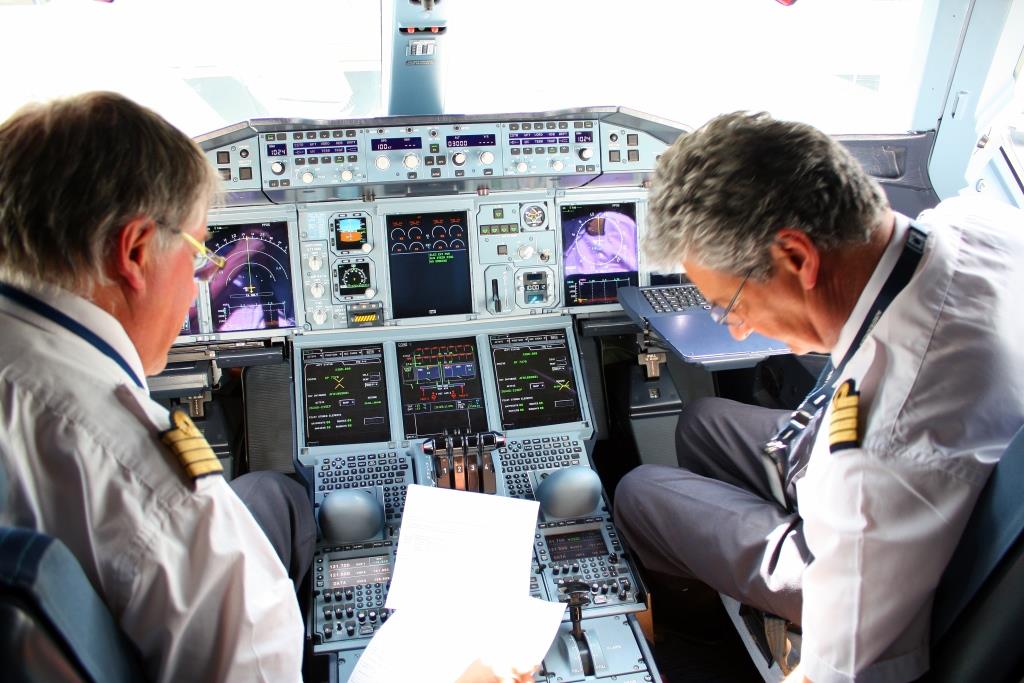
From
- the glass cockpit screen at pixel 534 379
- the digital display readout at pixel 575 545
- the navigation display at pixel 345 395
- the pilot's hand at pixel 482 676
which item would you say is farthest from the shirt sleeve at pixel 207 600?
the glass cockpit screen at pixel 534 379

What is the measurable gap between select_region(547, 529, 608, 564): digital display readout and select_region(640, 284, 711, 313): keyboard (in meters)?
0.86

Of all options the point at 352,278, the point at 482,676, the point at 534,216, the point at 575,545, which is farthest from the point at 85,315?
the point at 534,216

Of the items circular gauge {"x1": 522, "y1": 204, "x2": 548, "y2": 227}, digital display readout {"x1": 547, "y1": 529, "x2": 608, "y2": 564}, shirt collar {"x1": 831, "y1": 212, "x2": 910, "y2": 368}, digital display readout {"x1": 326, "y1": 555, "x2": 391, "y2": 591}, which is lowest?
digital display readout {"x1": 326, "y1": 555, "x2": 391, "y2": 591}

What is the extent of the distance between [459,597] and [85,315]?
128 centimetres

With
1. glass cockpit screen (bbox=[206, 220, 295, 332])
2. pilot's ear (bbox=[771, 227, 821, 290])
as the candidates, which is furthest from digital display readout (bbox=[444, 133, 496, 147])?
pilot's ear (bbox=[771, 227, 821, 290])

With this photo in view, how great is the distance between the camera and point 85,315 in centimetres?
117

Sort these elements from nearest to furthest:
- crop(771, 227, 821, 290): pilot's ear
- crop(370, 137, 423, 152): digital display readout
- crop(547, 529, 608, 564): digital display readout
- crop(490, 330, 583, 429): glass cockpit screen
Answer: crop(771, 227, 821, 290): pilot's ear → crop(547, 529, 608, 564): digital display readout → crop(370, 137, 423, 152): digital display readout → crop(490, 330, 583, 429): glass cockpit screen

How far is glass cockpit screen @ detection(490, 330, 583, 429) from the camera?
117 inches

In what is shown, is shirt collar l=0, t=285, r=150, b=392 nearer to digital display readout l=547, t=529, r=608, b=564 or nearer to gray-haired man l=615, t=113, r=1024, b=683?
gray-haired man l=615, t=113, r=1024, b=683

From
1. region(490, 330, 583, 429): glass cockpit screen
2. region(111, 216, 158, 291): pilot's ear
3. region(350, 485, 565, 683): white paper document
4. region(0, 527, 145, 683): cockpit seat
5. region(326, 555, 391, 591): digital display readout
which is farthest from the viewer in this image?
region(490, 330, 583, 429): glass cockpit screen

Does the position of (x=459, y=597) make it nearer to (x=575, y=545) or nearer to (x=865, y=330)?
(x=575, y=545)

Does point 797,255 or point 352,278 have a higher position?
point 797,255

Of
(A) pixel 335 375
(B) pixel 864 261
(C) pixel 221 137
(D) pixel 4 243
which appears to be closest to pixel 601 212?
(A) pixel 335 375

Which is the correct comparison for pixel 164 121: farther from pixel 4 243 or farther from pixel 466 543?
pixel 466 543
